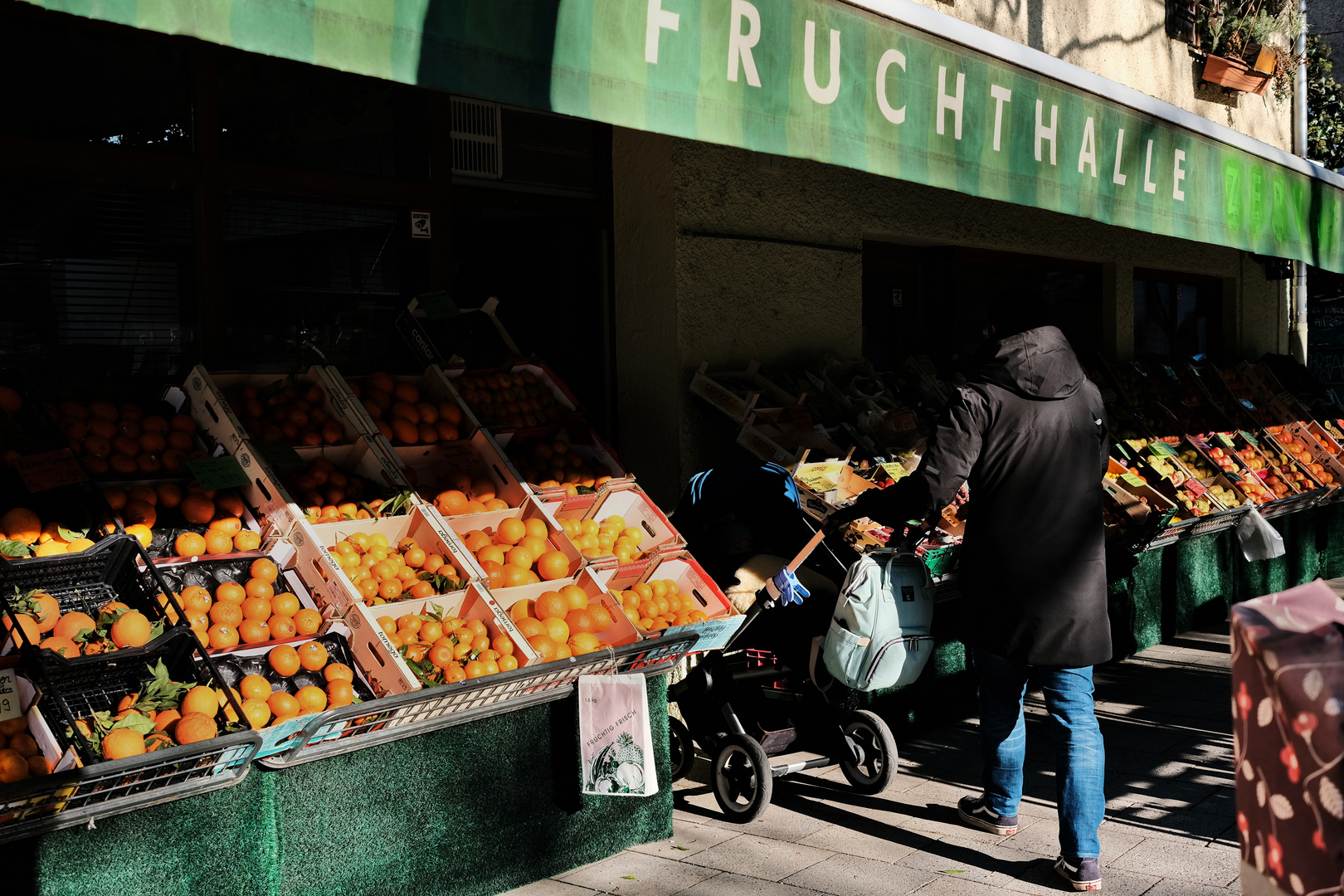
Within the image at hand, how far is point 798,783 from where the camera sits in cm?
544

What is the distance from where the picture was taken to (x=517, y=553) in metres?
4.61

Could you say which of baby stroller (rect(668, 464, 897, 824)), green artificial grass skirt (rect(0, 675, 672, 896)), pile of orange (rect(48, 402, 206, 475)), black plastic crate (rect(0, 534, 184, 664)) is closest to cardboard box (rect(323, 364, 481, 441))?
pile of orange (rect(48, 402, 206, 475))

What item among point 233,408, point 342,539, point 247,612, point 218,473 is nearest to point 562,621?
point 342,539

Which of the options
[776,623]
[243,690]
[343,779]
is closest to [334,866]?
[343,779]

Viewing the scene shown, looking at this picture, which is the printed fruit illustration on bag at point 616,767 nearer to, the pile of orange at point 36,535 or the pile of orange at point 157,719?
the pile of orange at point 157,719

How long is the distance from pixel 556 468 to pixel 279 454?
1276mm

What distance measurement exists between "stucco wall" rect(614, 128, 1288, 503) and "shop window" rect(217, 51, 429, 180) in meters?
1.26

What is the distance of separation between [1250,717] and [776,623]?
143 inches

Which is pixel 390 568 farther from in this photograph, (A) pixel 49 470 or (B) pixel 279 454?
(A) pixel 49 470

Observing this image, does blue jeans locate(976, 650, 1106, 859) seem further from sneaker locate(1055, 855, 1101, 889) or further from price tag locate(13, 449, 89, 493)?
price tag locate(13, 449, 89, 493)

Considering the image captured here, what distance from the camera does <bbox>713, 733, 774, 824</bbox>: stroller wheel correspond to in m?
4.80

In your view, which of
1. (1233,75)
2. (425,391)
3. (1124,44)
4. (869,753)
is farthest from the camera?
(1233,75)

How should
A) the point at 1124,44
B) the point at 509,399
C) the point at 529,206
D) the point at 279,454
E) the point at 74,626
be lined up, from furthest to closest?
the point at 1124,44
the point at 529,206
the point at 509,399
the point at 279,454
the point at 74,626

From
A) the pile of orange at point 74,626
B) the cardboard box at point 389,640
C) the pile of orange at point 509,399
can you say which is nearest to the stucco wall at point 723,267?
the pile of orange at point 509,399
